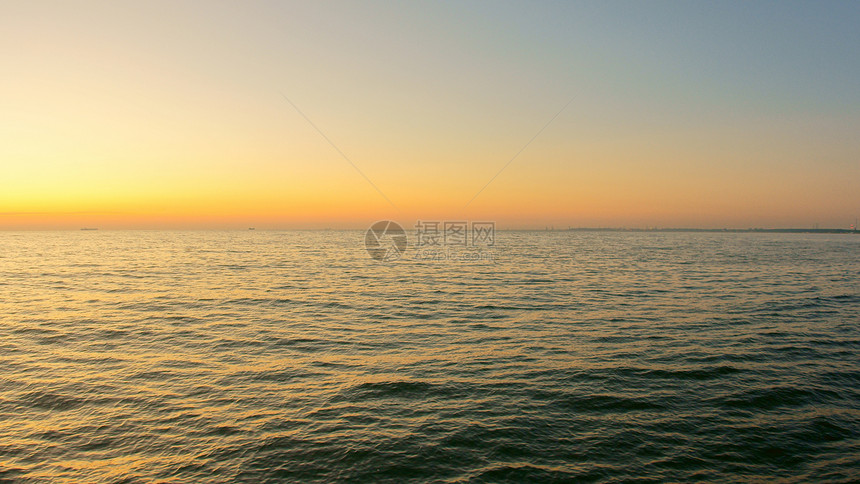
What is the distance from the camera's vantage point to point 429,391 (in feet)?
51.9

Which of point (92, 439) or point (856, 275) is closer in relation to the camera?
point (92, 439)

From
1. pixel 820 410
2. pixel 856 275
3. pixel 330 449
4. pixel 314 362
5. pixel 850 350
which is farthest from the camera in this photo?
pixel 856 275

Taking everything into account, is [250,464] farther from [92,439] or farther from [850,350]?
[850,350]

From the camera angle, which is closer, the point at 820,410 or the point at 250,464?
the point at 250,464

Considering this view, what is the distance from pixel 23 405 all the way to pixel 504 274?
1843 inches

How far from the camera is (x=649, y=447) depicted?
468 inches

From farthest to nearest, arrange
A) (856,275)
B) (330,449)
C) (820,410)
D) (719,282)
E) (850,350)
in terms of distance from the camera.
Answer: (856,275)
(719,282)
(850,350)
(820,410)
(330,449)

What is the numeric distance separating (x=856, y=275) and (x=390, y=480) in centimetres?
6930

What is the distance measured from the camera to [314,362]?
1917 centimetres

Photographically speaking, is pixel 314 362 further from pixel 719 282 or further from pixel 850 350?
pixel 719 282

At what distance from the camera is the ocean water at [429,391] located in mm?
11125

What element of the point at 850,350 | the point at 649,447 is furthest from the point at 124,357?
the point at 850,350

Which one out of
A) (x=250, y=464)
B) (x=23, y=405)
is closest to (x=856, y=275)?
(x=250, y=464)

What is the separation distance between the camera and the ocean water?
1112cm
